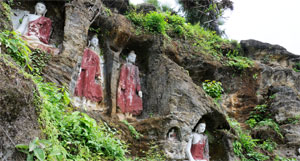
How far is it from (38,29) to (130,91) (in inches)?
125

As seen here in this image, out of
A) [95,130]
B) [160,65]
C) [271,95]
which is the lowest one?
[95,130]

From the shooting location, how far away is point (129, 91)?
30.1 ft

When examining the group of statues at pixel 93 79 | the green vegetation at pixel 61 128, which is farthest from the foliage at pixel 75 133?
the group of statues at pixel 93 79

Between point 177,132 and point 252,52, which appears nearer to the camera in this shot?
point 177,132

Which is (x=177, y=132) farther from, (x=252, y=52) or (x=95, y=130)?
(x=252, y=52)

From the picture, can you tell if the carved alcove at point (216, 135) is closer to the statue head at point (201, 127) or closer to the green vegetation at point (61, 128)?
the statue head at point (201, 127)

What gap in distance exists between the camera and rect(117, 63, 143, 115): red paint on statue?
8.89 metres

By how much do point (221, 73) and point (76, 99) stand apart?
6210 mm

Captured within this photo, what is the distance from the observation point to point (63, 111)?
182 inches

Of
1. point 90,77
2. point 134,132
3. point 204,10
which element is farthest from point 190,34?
point 134,132

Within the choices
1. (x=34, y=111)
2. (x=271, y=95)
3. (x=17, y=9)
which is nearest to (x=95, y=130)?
(x=34, y=111)

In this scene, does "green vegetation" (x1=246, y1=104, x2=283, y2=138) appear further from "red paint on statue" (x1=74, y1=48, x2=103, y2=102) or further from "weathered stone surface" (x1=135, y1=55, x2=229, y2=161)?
"red paint on statue" (x1=74, y1=48, x2=103, y2=102)

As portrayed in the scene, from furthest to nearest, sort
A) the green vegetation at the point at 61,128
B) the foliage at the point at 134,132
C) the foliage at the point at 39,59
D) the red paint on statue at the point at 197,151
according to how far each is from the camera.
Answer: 1. the red paint on statue at the point at 197,151
2. the foliage at the point at 134,132
3. the foliage at the point at 39,59
4. the green vegetation at the point at 61,128

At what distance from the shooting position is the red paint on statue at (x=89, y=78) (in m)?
8.14
